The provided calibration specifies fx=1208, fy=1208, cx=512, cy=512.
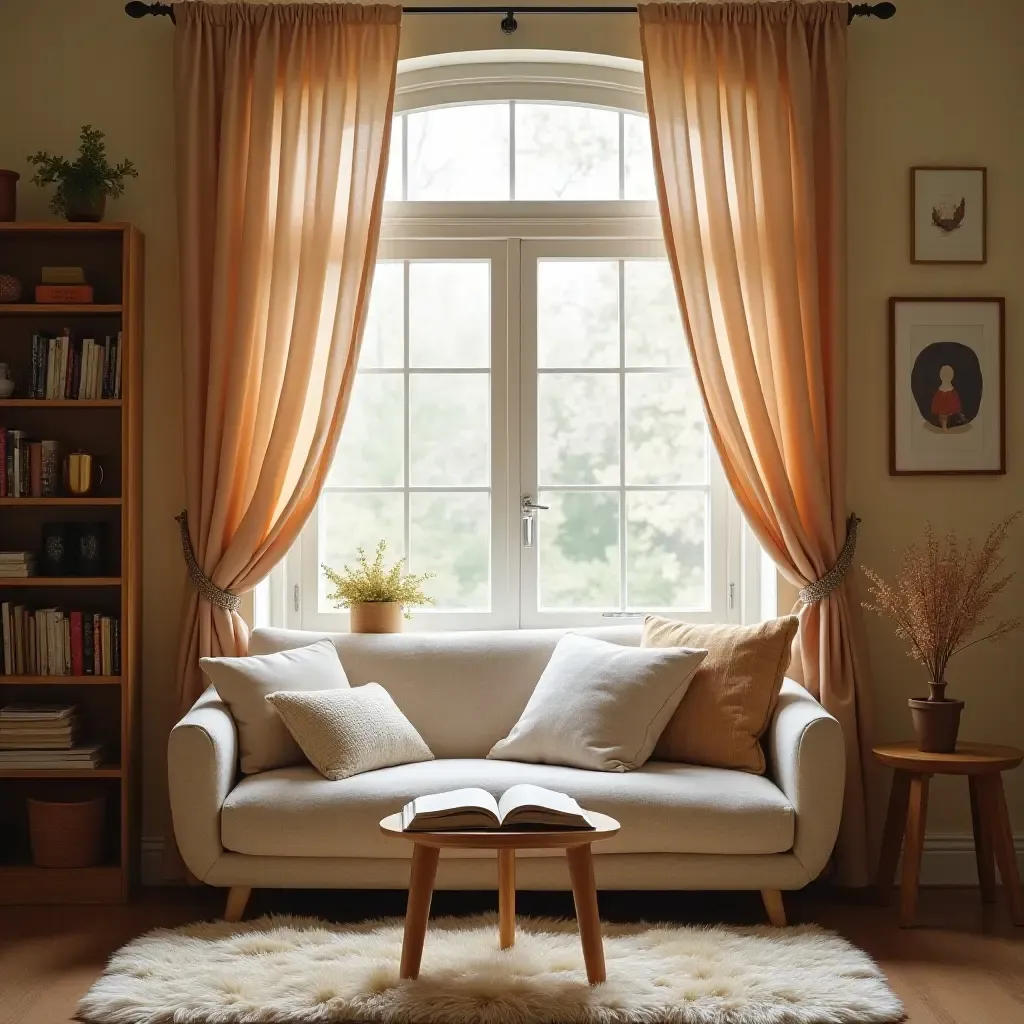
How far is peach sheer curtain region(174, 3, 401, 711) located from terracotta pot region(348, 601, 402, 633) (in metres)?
0.34

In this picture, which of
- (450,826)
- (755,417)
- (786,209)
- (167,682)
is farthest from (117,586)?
(786,209)

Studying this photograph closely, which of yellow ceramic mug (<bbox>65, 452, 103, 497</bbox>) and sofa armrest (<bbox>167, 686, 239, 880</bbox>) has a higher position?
yellow ceramic mug (<bbox>65, 452, 103, 497</bbox>)

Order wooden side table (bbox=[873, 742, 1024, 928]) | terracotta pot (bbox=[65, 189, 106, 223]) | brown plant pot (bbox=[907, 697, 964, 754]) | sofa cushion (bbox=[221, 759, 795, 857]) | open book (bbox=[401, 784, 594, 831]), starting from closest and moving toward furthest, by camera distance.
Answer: open book (bbox=[401, 784, 594, 831])
sofa cushion (bbox=[221, 759, 795, 857])
wooden side table (bbox=[873, 742, 1024, 928])
brown plant pot (bbox=[907, 697, 964, 754])
terracotta pot (bbox=[65, 189, 106, 223])

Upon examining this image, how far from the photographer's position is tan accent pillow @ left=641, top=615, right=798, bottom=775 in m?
3.69

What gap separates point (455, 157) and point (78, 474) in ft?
5.77

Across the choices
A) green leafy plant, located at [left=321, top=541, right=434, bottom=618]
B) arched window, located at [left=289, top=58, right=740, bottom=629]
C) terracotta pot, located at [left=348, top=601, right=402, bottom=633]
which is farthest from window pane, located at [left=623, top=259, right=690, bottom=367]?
terracotta pot, located at [left=348, top=601, right=402, bottom=633]

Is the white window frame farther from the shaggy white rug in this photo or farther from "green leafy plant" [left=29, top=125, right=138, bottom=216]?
the shaggy white rug

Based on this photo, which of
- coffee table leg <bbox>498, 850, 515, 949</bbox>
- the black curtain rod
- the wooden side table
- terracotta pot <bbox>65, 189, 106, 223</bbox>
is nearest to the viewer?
coffee table leg <bbox>498, 850, 515, 949</bbox>

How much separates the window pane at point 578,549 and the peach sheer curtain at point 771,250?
55 centimetres

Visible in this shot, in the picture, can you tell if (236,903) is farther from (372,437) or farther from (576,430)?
(576,430)

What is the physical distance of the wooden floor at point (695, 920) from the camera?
9.95 ft

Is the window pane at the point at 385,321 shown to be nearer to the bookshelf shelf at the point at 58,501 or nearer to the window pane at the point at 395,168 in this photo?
the window pane at the point at 395,168

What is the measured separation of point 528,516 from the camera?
440 cm

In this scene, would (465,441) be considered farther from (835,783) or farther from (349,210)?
(835,783)
